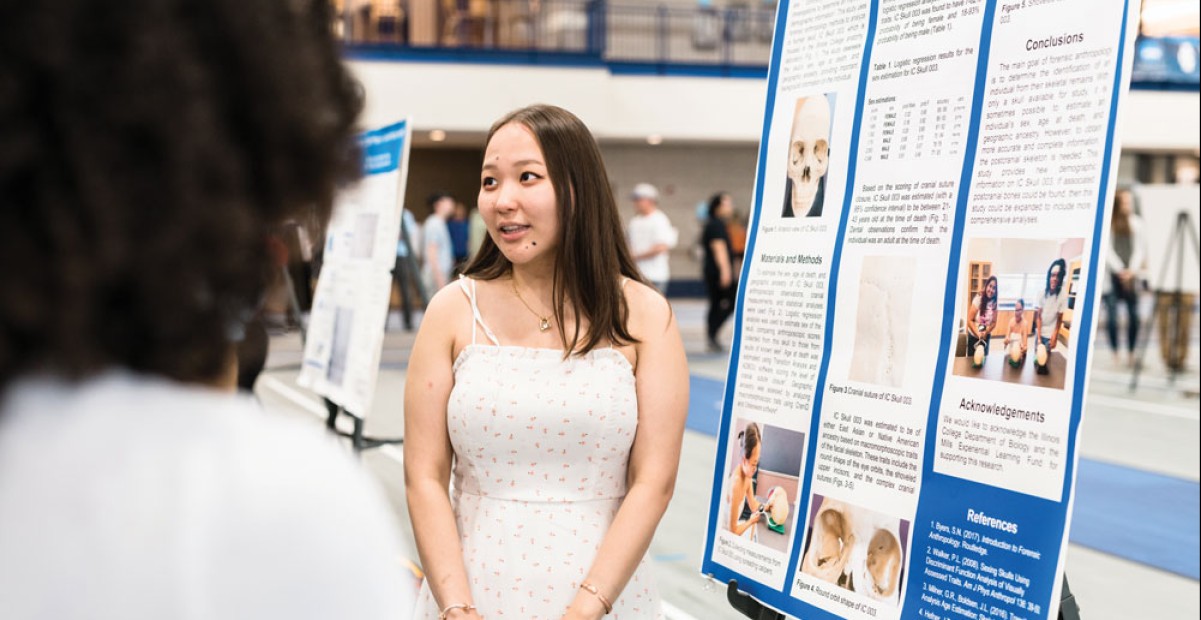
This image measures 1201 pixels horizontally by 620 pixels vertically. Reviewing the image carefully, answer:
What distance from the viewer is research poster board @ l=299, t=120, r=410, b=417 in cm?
454

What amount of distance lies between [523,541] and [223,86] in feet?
5.54

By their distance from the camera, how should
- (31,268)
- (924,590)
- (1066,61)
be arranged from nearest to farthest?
(31,268) < (1066,61) < (924,590)

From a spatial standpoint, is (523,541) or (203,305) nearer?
(203,305)

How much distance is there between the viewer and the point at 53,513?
2.05ft

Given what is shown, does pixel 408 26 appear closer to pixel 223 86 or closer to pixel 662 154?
pixel 662 154

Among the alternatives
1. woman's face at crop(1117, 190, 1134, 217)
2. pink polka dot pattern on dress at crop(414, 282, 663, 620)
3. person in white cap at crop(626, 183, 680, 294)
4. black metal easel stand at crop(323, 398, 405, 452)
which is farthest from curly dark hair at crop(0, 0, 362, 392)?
woman's face at crop(1117, 190, 1134, 217)

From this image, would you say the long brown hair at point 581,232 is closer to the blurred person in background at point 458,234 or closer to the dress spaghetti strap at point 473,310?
the dress spaghetti strap at point 473,310

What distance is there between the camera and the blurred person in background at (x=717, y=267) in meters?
12.2

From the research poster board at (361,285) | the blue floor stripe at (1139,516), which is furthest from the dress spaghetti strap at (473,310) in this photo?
the blue floor stripe at (1139,516)

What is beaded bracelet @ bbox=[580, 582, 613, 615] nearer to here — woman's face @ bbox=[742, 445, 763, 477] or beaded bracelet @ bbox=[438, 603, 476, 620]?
beaded bracelet @ bbox=[438, 603, 476, 620]

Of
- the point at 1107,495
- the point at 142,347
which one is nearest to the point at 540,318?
the point at 142,347

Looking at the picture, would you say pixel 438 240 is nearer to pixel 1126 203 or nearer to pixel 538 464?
pixel 1126 203

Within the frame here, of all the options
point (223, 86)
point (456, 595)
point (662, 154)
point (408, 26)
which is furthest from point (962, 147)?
point (662, 154)

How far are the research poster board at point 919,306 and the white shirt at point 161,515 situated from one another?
137 cm
